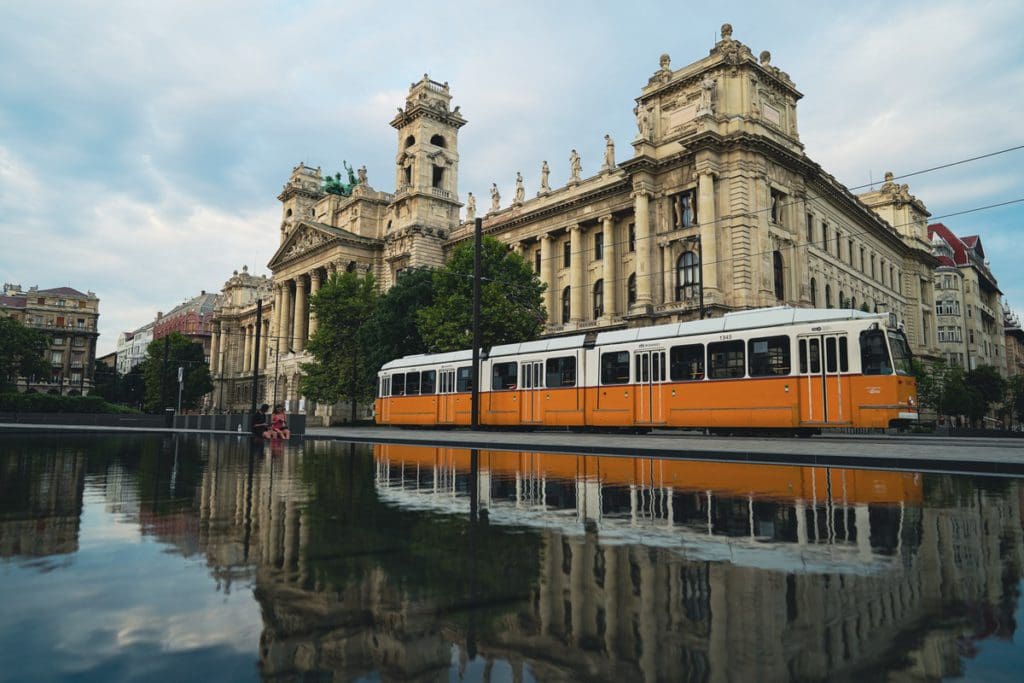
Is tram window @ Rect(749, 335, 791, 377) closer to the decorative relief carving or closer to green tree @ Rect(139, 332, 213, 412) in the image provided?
the decorative relief carving

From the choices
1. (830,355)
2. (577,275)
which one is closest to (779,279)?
(577,275)

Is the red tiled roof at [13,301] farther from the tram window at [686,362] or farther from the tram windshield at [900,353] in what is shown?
the tram windshield at [900,353]

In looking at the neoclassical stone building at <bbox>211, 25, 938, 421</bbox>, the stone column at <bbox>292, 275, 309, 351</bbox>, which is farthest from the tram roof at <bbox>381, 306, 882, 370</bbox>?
the stone column at <bbox>292, 275, 309, 351</bbox>

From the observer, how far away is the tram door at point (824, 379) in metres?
17.0

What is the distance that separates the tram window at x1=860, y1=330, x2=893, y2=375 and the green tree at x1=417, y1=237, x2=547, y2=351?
18742mm

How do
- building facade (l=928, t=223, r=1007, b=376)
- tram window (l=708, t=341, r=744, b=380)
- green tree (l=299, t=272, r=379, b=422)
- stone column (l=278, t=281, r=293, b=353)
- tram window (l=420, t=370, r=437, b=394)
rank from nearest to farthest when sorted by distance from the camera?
tram window (l=708, t=341, r=744, b=380) < tram window (l=420, t=370, r=437, b=394) < green tree (l=299, t=272, r=379, b=422) < building facade (l=928, t=223, r=1007, b=376) < stone column (l=278, t=281, r=293, b=353)

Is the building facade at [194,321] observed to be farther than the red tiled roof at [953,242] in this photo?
Yes

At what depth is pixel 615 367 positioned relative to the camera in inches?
847

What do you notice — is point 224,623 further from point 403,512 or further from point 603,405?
point 603,405

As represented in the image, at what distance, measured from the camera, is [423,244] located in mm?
55000

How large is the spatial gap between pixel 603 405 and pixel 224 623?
1949 centimetres

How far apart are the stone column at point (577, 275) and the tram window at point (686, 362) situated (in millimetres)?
24587

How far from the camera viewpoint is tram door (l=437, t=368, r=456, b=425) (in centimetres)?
2678

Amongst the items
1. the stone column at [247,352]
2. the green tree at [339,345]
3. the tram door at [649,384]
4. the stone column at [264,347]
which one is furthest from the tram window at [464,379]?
the stone column at [247,352]
